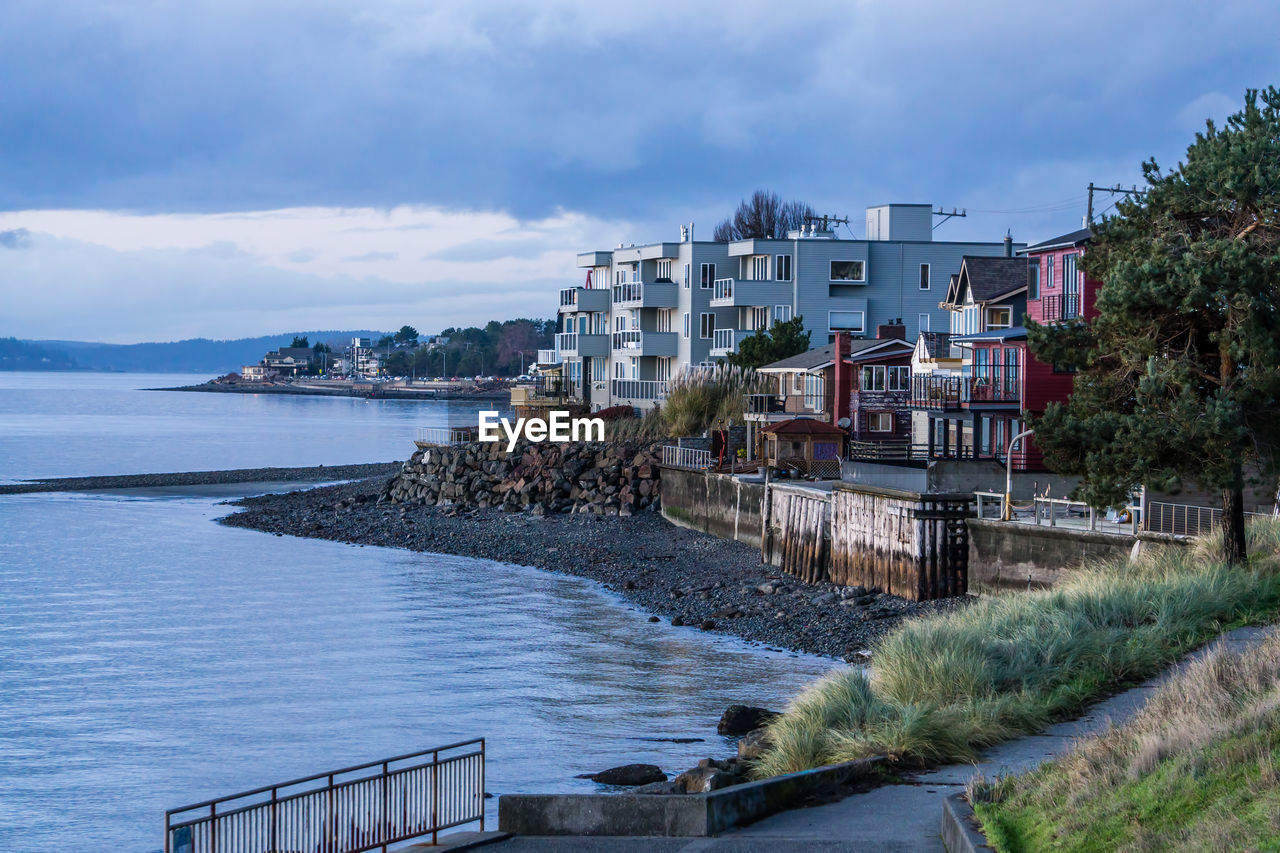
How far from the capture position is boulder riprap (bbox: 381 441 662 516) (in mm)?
54594

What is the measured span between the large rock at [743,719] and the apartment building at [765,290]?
48852 mm

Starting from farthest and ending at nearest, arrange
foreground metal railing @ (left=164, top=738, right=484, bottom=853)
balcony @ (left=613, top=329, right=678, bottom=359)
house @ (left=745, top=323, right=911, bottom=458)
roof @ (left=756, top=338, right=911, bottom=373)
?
balcony @ (left=613, top=329, right=678, bottom=359) → roof @ (left=756, top=338, right=911, bottom=373) → house @ (left=745, top=323, right=911, bottom=458) → foreground metal railing @ (left=164, top=738, right=484, bottom=853)

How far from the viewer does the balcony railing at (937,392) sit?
142 ft

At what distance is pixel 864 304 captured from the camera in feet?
238

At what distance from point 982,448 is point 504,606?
1787cm

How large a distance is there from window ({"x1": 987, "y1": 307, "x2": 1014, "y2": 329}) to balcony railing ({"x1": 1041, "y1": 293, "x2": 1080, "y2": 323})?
223 inches

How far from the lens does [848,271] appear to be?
72500 mm

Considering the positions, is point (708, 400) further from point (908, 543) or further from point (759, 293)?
point (908, 543)

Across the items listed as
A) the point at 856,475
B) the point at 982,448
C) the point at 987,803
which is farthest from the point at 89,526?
the point at 987,803

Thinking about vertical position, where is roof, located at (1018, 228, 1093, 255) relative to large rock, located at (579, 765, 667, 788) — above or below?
above

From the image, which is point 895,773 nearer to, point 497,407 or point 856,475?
point 856,475

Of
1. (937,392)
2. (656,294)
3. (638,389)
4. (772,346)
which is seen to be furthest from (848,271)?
(937,392)

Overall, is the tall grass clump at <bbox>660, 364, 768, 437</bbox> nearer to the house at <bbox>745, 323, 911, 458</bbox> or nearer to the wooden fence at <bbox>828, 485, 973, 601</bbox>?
the house at <bbox>745, 323, 911, 458</bbox>
